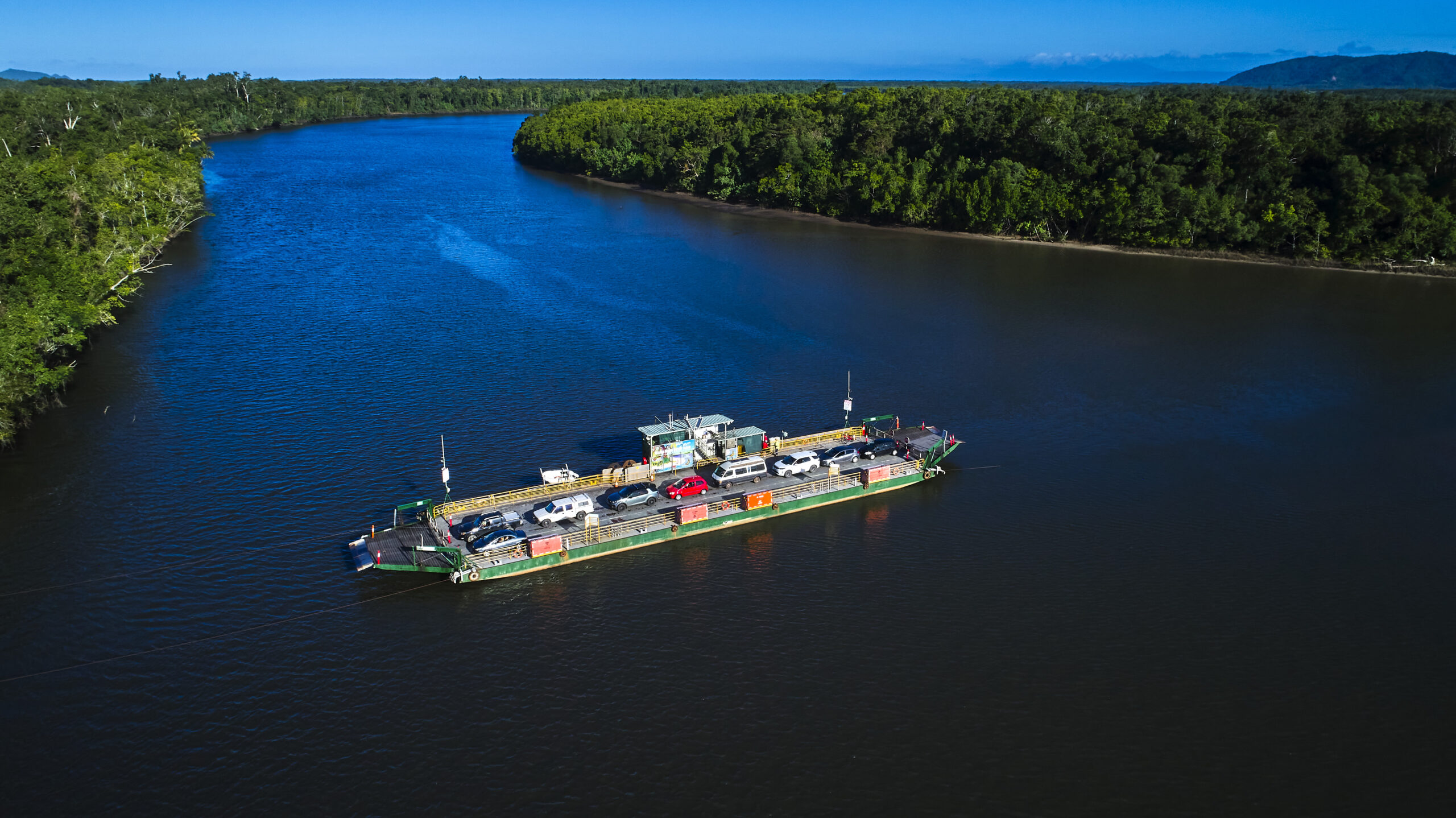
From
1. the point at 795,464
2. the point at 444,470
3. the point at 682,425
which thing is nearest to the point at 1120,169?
the point at 795,464

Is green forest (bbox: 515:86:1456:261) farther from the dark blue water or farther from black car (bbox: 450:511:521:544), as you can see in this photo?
black car (bbox: 450:511:521:544)

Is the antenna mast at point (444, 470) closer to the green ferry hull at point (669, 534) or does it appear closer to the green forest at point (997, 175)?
the green ferry hull at point (669, 534)

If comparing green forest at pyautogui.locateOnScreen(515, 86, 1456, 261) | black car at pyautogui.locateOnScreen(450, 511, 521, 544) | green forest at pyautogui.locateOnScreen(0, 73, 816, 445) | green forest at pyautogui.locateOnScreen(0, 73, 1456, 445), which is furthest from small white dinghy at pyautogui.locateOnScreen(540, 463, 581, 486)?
green forest at pyautogui.locateOnScreen(515, 86, 1456, 261)

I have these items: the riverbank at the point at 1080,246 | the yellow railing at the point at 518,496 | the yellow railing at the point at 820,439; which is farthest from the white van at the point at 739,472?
the riverbank at the point at 1080,246

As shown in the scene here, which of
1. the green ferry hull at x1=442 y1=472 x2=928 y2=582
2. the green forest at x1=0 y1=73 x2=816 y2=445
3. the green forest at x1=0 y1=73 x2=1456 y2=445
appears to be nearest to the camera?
the green ferry hull at x1=442 y1=472 x2=928 y2=582

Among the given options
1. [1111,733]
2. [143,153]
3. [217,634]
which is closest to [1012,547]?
[1111,733]

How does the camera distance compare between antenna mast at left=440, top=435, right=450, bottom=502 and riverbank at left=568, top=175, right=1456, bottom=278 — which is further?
riverbank at left=568, top=175, right=1456, bottom=278
